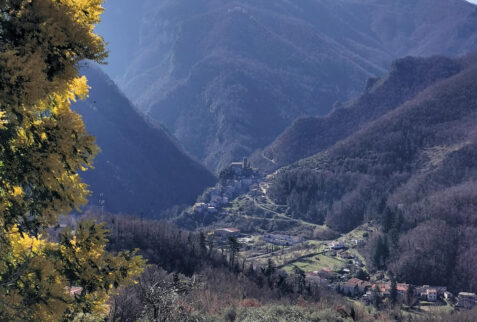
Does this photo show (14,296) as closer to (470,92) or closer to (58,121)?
(58,121)

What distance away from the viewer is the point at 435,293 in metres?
68.3

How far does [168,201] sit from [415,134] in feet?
301

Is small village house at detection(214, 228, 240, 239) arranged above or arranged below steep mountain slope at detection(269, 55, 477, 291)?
below

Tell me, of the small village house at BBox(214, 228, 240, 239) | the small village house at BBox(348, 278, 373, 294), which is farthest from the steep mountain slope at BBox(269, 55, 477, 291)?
the small village house at BBox(214, 228, 240, 239)

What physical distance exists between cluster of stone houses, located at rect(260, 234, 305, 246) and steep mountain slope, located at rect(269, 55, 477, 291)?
1489 centimetres

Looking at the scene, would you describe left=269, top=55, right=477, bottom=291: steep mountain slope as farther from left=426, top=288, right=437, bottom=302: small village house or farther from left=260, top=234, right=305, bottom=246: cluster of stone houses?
left=260, top=234, right=305, bottom=246: cluster of stone houses

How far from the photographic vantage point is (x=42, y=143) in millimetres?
9133

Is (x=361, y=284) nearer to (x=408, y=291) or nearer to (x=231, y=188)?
(x=408, y=291)

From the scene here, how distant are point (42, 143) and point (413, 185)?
119 metres

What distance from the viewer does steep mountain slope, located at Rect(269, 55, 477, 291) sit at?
270 ft

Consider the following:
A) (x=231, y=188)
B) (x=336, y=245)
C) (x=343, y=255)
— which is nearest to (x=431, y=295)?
(x=343, y=255)

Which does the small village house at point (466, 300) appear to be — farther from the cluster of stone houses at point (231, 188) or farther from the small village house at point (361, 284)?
the cluster of stone houses at point (231, 188)

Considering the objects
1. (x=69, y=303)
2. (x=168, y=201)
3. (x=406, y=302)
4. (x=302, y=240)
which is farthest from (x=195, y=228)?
(x=69, y=303)

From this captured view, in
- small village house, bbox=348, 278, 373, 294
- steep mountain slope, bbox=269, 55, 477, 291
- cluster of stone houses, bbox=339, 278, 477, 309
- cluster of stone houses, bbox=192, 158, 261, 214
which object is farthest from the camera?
cluster of stone houses, bbox=192, 158, 261, 214
